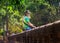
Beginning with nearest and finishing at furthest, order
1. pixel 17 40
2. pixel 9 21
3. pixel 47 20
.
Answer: pixel 17 40 → pixel 9 21 → pixel 47 20

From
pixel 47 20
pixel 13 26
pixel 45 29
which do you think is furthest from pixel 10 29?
pixel 45 29

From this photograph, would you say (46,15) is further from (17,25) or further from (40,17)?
(17,25)

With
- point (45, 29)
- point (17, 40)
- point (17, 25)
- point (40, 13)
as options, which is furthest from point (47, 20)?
point (45, 29)

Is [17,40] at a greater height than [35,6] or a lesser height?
greater

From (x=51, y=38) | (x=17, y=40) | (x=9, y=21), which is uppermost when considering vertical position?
(x=51, y=38)

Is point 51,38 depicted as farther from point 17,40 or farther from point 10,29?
point 10,29

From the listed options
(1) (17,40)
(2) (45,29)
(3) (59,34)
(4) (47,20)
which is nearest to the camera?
(3) (59,34)

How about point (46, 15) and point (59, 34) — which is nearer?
point (59, 34)

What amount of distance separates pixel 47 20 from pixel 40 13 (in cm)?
96

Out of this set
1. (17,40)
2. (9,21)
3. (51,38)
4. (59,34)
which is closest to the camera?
(59,34)

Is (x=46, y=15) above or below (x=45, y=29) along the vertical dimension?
below

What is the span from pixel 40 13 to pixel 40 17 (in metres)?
0.61

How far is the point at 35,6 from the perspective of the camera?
21859 millimetres

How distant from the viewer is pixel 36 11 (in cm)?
2208
